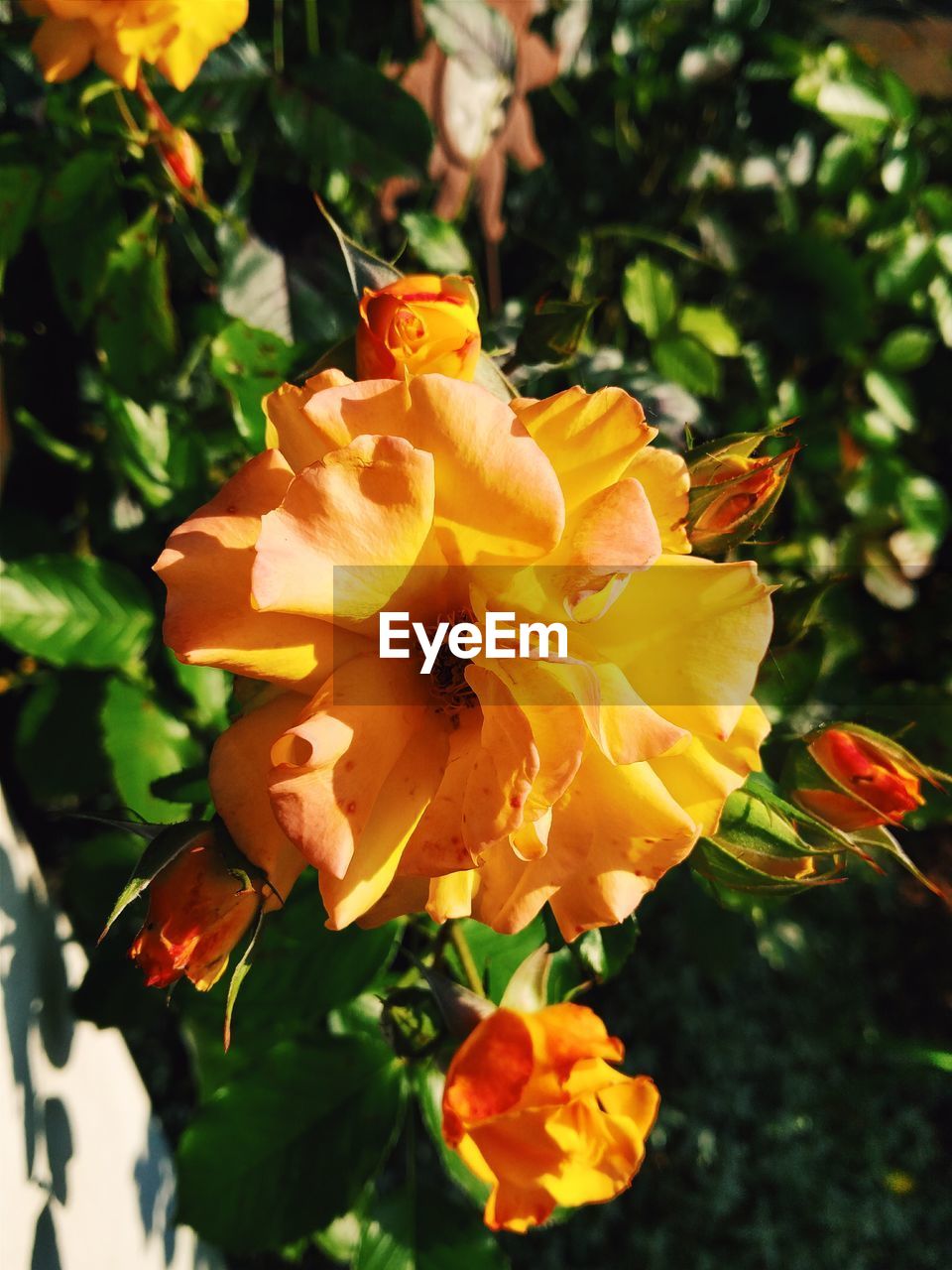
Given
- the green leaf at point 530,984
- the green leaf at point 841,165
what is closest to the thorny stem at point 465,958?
the green leaf at point 530,984

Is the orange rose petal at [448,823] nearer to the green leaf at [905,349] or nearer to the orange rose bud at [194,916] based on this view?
the orange rose bud at [194,916]

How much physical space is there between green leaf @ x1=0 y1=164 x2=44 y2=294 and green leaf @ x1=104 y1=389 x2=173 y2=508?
14 cm

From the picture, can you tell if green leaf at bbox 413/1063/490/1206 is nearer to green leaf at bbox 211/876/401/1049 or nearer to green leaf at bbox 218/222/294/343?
green leaf at bbox 211/876/401/1049

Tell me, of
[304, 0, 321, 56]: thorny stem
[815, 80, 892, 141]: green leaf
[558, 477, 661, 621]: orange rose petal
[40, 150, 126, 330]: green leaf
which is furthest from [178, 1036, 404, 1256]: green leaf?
[815, 80, 892, 141]: green leaf

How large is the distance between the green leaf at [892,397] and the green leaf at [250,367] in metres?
0.91

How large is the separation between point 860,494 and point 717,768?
1.07 meters

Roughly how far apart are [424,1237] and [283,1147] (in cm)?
17

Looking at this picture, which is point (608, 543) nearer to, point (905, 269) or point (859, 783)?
point (859, 783)

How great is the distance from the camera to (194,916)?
0.44 m

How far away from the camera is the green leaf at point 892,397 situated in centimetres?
131

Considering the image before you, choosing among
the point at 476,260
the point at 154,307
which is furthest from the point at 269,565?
the point at 476,260

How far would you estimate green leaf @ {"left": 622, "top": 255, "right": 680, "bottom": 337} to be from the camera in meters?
1.12

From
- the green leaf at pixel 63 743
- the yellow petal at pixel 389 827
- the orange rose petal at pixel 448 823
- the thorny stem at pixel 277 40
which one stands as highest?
the thorny stem at pixel 277 40

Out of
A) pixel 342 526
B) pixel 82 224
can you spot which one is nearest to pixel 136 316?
pixel 82 224
